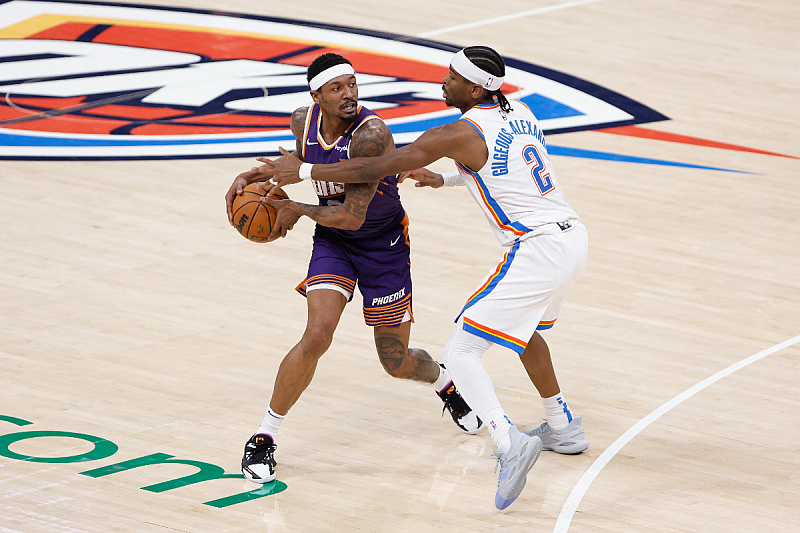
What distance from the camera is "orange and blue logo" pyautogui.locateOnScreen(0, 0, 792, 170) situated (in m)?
12.1

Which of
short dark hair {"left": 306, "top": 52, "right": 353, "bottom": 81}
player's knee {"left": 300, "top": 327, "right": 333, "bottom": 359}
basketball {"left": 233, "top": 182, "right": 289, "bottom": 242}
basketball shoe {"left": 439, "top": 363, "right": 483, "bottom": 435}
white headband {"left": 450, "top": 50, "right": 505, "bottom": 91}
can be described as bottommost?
basketball shoe {"left": 439, "top": 363, "right": 483, "bottom": 435}

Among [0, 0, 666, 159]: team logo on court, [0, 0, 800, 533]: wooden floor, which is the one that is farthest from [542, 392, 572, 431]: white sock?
[0, 0, 666, 159]: team logo on court

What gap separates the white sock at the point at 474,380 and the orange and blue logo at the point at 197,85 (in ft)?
20.7

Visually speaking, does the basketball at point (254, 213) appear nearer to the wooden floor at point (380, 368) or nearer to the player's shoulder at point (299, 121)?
the player's shoulder at point (299, 121)

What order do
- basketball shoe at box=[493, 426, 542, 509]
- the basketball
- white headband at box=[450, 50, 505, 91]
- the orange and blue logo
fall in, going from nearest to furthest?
1. basketball shoe at box=[493, 426, 542, 509]
2. white headband at box=[450, 50, 505, 91]
3. the basketball
4. the orange and blue logo

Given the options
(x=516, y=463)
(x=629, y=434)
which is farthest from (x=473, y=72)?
(x=629, y=434)

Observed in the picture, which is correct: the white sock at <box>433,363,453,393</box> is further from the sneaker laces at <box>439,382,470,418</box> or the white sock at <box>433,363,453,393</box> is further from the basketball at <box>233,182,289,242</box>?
the basketball at <box>233,182,289,242</box>

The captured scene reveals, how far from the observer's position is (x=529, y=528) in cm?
551

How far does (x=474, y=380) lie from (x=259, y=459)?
1.09m

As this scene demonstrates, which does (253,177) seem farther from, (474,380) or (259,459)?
(474,380)

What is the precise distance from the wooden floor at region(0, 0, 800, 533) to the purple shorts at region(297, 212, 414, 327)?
73 cm

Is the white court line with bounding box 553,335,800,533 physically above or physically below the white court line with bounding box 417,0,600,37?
below

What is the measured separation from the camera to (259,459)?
232 inches

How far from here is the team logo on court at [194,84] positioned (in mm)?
12094
